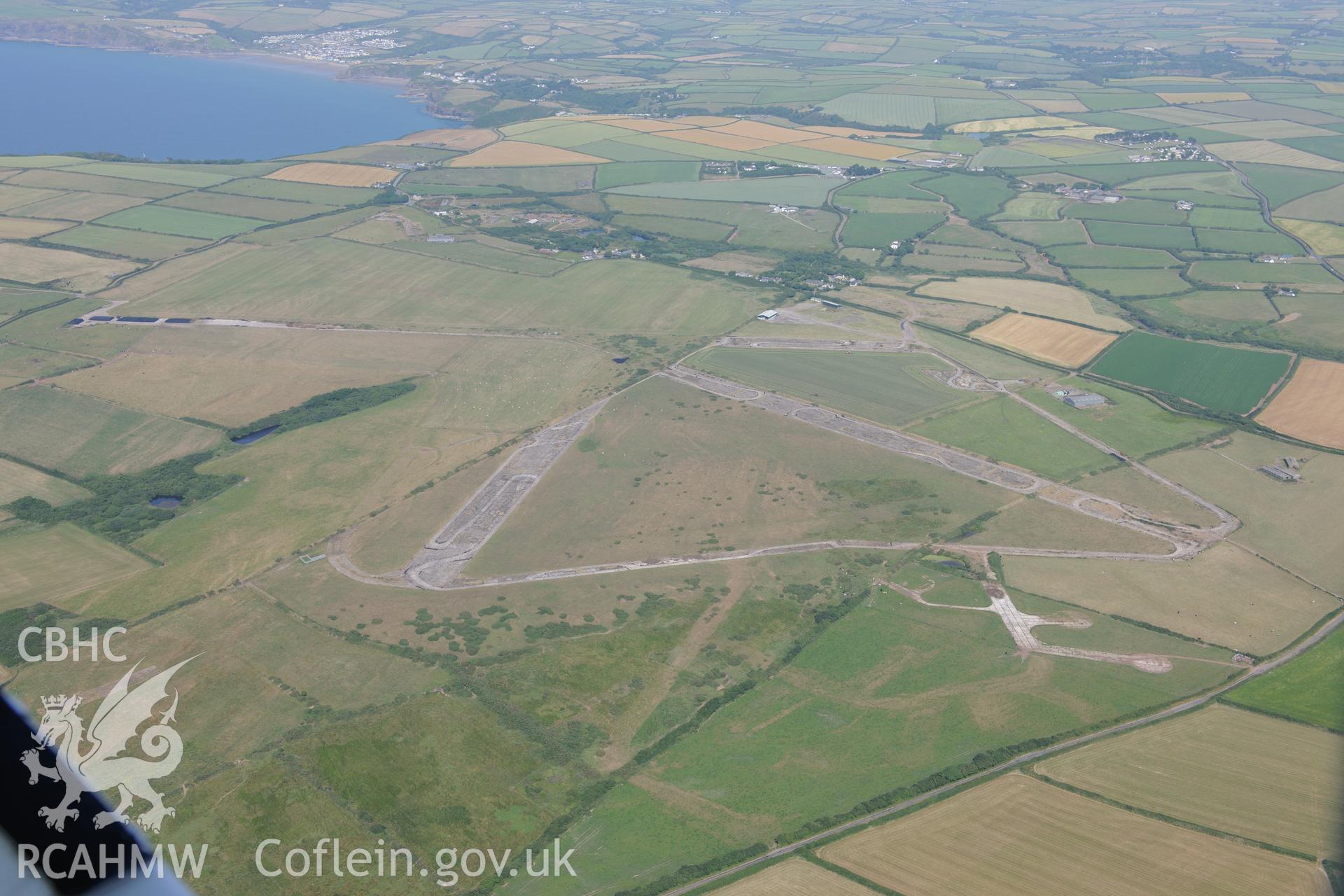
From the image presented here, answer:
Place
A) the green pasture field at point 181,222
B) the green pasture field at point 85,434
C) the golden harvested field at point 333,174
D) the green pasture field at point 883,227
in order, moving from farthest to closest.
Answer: the golden harvested field at point 333,174 < the green pasture field at point 883,227 < the green pasture field at point 181,222 < the green pasture field at point 85,434

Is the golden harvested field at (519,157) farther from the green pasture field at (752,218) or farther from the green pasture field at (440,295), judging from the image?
the green pasture field at (440,295)

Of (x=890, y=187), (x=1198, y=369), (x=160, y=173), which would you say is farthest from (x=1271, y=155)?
(x=160, y=173)

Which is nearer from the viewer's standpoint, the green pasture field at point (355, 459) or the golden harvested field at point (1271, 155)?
the green pasture field at point (355, 459)

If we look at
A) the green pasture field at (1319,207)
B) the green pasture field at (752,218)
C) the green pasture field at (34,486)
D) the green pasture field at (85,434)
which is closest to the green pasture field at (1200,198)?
the green pasture field at (1319,207)

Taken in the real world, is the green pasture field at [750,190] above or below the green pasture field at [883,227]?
above

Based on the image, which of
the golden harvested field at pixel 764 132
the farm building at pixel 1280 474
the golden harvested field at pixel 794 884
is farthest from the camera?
the golden harvested field at pixel 764 132

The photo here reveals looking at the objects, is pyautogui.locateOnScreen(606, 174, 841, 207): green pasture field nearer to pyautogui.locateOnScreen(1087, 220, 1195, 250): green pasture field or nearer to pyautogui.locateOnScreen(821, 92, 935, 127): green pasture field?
pyautogui.locateOnScreen(1087, 220, 1195, 250): green pasture field

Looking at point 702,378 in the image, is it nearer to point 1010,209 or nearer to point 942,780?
point 942,780
